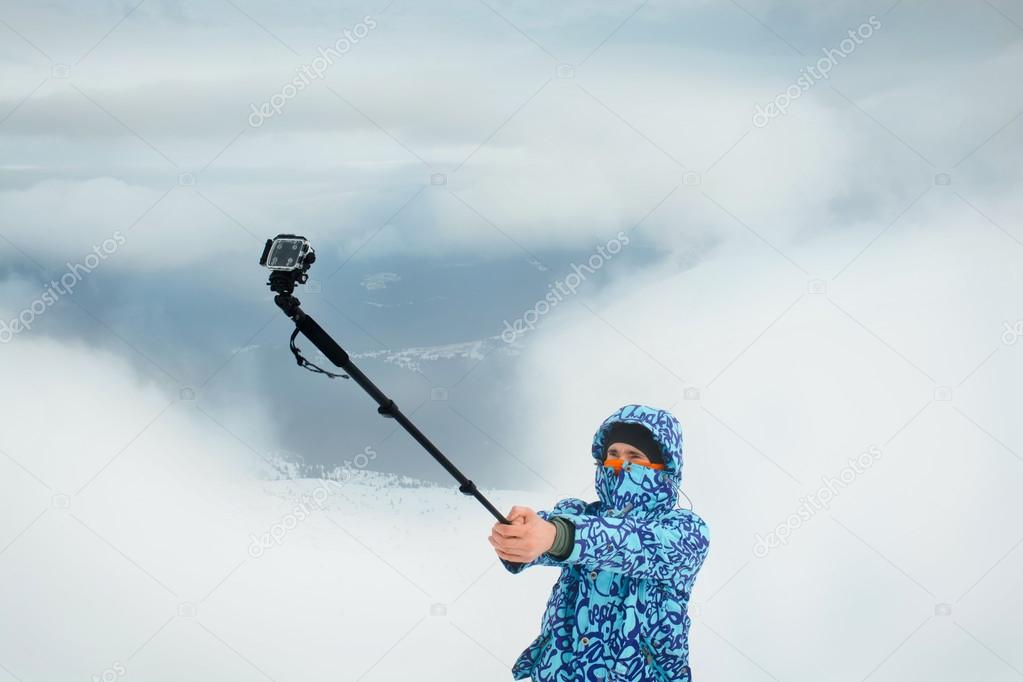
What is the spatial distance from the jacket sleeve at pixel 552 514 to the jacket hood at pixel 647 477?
0.06 meters

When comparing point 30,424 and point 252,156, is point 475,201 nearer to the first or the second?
point 252,156

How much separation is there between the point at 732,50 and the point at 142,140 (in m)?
3.92

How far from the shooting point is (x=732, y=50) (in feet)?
19.9

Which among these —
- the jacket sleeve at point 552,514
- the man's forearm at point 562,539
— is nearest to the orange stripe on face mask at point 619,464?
the jacket sleeve at point 552,514

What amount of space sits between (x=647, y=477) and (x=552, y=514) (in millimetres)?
256

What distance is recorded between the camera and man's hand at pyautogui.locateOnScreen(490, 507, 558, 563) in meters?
1.60

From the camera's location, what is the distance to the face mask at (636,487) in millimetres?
1891

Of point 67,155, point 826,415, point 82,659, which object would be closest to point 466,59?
point 67,155

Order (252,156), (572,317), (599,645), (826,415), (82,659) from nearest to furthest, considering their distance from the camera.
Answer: (599,645)
(82,659)
(826,415)
(572,317)
(252,156)

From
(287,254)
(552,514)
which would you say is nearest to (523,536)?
(552,514)

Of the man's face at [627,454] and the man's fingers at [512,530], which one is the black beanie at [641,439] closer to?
the man's face at [627,454]

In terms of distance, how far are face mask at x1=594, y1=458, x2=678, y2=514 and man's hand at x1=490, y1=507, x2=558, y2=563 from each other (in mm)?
294

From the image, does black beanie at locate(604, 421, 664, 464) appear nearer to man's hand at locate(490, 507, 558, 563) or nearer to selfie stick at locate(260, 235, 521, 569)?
man's hand at locate(490, 507, 558, 563)

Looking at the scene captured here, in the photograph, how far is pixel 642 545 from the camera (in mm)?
1753
